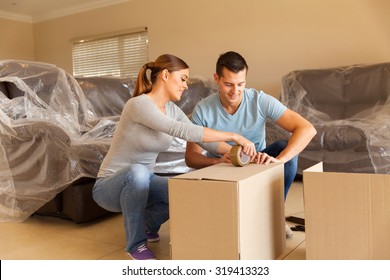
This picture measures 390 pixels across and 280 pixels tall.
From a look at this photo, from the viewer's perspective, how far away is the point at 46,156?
209 centimetres

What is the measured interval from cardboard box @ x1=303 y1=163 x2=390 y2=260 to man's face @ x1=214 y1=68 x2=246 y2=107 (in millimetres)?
546

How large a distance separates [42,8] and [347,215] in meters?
5.72

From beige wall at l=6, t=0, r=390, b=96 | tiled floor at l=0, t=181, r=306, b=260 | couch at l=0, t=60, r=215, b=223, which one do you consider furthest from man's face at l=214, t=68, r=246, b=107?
beige wall at l=6, t=0, r=390, b=96

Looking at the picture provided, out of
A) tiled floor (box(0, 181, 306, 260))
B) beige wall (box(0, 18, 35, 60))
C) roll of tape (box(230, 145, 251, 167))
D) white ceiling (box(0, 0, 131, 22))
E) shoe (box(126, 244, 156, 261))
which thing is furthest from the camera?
beige wall (box(0, 18, 35, 60))

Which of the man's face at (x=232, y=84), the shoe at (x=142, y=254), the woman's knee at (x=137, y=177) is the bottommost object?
the shoe at (x=142, y=254)

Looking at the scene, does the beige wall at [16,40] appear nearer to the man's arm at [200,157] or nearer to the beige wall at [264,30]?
the beige wall at [264,30]

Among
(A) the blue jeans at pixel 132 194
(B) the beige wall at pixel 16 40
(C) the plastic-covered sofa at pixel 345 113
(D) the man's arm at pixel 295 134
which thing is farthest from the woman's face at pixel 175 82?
(B) the beige wall at pixel 16 40

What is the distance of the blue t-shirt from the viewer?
5.55 ft

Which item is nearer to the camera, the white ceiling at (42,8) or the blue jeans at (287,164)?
the blue jeans at (287,164)

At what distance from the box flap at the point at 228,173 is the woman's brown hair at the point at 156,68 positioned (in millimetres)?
436

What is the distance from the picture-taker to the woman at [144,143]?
57.4 inches

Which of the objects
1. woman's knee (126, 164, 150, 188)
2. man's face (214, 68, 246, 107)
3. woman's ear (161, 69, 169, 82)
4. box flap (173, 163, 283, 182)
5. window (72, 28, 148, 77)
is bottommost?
woman's knee (126, 164, 150, 188)

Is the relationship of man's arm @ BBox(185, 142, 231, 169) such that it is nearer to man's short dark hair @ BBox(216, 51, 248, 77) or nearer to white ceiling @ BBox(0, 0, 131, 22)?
man's short dark hair @ BBox(216, 51, 248, 77)

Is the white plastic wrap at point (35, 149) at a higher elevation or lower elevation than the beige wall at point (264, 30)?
lower
